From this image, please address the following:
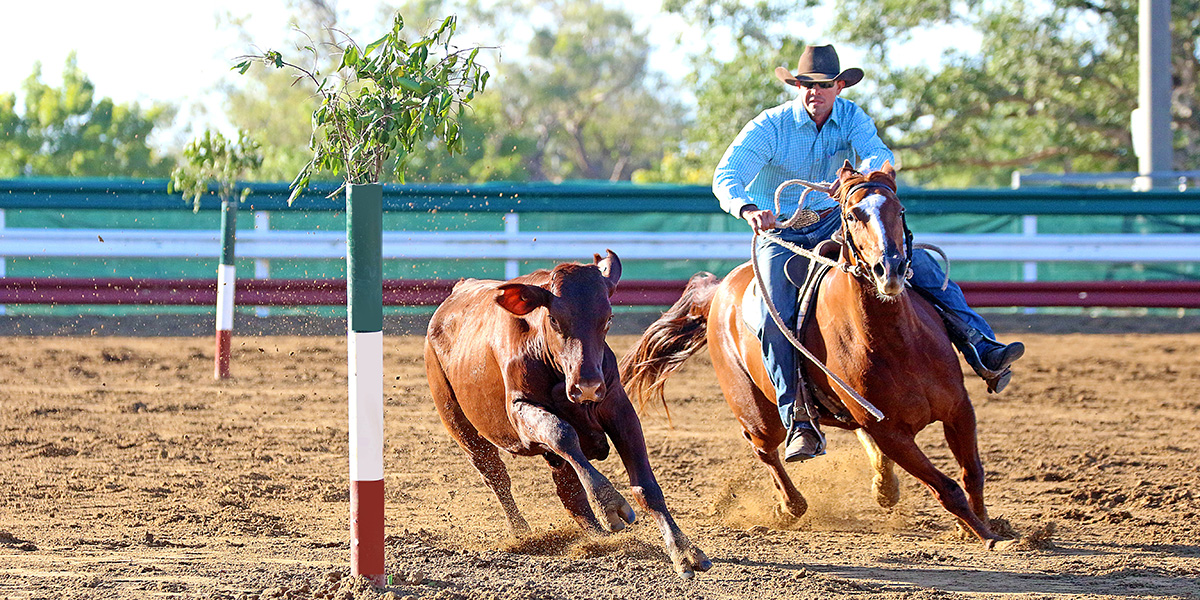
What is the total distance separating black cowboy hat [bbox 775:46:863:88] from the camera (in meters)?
5.93

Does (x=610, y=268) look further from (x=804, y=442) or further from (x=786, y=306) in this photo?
(x=804, y=442)

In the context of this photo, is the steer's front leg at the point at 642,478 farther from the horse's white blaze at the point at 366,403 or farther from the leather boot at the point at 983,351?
the leather boot at the point at 983,351

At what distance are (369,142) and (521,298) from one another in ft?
3.25

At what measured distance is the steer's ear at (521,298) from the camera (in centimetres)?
488

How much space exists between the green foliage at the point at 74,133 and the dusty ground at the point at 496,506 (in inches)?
699

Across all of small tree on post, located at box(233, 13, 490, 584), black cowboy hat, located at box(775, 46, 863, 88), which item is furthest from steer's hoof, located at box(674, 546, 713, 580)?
black cowboy hat, located at box(775, 46, 863, 88)

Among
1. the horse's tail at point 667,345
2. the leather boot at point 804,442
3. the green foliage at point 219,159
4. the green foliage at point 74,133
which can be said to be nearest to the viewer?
the leather boot at point 804,442

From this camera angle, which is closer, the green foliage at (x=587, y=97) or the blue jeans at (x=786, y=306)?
the blue jeans at (x=786, y=306)

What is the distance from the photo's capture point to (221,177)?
10445 mm

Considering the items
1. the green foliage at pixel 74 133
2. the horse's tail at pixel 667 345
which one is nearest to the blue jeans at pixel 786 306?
the horse's tail at pixel 667 345

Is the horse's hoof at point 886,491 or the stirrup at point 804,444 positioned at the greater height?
the stirrup at point 804,444

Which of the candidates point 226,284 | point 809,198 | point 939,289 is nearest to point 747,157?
point 809,198

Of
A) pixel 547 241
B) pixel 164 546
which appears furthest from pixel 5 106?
pixel 164 546

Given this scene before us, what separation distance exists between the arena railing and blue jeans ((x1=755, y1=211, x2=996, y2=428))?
23.5 feet
